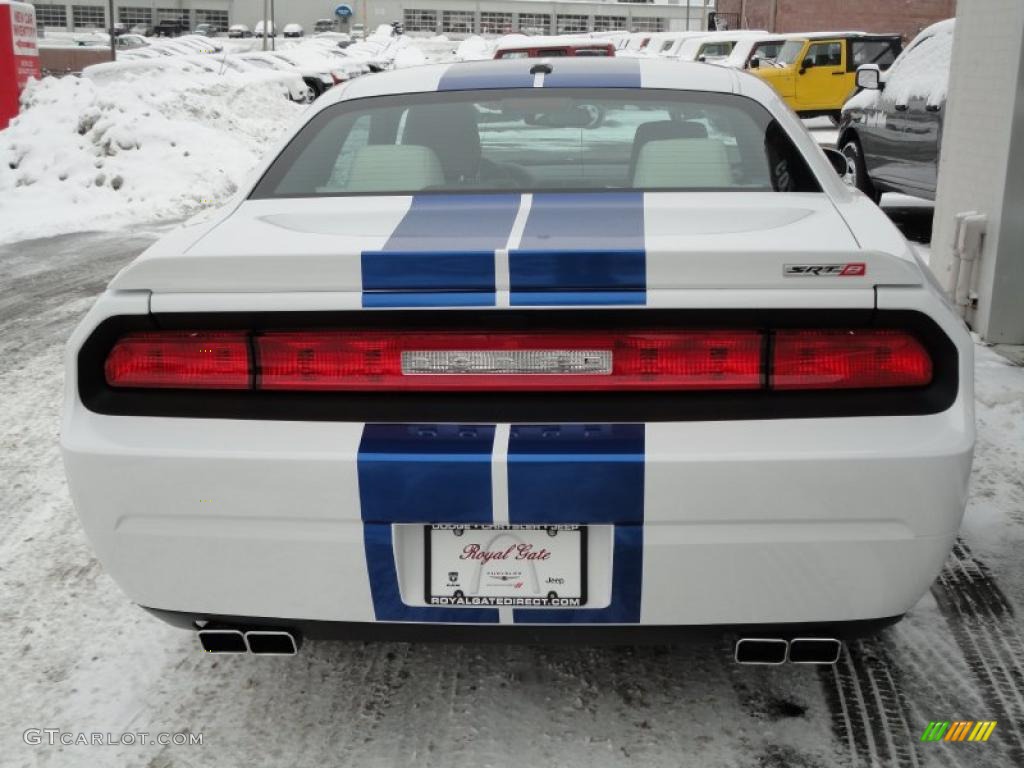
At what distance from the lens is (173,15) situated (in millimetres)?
90125

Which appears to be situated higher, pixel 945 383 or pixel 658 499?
pixel 945 383

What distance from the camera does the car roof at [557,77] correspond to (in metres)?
3.46

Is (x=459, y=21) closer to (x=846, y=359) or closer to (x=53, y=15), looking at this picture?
(x=53, y=15)

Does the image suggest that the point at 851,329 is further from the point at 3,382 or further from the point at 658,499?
the point at 3,382

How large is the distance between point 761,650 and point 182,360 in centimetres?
132

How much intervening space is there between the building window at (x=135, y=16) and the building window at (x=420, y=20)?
20152 mm

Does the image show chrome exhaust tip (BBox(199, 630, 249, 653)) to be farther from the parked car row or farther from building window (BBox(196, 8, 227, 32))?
building window (BBox(196, 8, 227, 32))

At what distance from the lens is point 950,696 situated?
269 centimetres

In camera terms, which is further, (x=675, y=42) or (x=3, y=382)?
(x=675, y=42)

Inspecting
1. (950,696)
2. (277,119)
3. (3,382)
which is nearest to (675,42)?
(277,119)

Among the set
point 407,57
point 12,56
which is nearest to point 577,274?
point 12,56

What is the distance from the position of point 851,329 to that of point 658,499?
20.1 inches

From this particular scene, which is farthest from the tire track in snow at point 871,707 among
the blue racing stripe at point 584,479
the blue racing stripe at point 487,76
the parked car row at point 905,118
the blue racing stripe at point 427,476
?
the parked car row at point 905,118

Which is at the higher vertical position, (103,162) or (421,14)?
(421,14)
